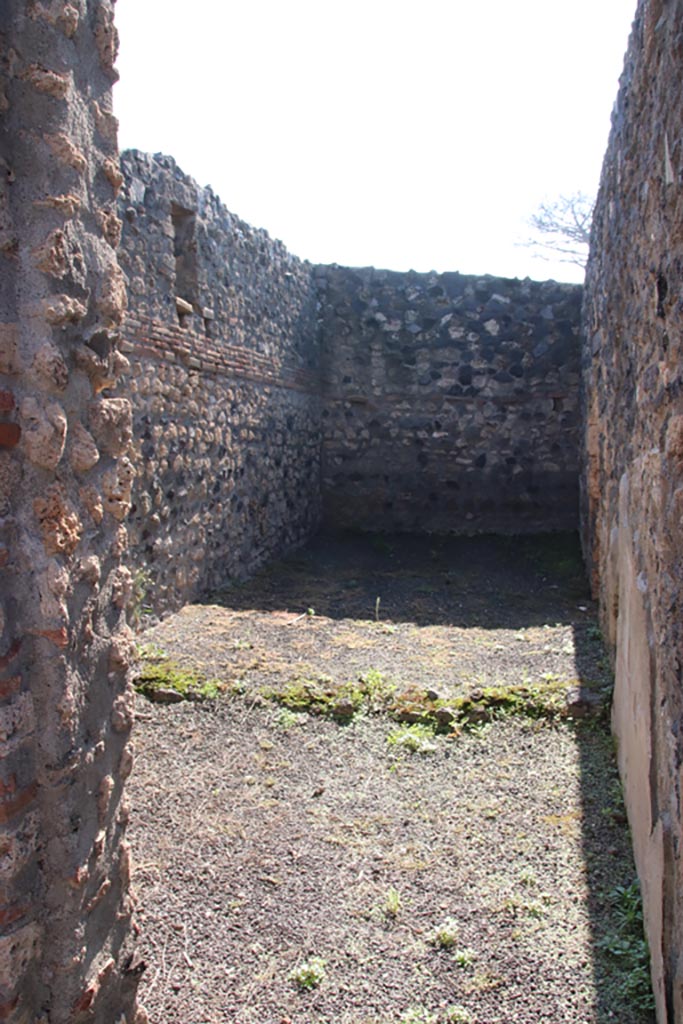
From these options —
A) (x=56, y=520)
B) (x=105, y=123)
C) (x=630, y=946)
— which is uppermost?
(x=105, y=123)

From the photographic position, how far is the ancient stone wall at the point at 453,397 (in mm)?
10188

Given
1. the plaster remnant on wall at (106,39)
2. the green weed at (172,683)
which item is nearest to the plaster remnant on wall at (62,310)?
the plaster remnant on wall at (106,39)

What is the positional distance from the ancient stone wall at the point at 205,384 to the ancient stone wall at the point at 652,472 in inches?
123

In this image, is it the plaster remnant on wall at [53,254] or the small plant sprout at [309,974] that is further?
the small plant sprout at [309,974]

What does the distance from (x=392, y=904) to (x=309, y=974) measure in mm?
460

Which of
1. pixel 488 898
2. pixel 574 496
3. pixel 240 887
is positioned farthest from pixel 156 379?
pixel 574 496

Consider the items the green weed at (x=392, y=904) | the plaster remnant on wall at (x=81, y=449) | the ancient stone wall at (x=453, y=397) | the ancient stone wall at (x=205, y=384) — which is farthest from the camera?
the ancient stone wall at (x=453, y=397)

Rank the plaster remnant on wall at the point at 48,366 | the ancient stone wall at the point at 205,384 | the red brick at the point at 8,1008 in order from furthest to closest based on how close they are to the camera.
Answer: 1. the ancient stone wall at the point at 205,384
2. the plaster remnant on wall at the point at 48,366
3. the red brick at the point at 8,1008

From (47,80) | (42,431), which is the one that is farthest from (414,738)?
(47,80)

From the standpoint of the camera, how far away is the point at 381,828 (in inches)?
141

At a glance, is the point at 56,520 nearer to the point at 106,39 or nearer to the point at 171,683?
the point at 106,39

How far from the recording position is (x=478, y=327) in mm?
10211

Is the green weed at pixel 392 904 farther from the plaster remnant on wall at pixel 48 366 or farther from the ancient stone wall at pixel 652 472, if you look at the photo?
the plaster remnant on wall at pixel 48 366

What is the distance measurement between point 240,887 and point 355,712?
1634 millimetres
